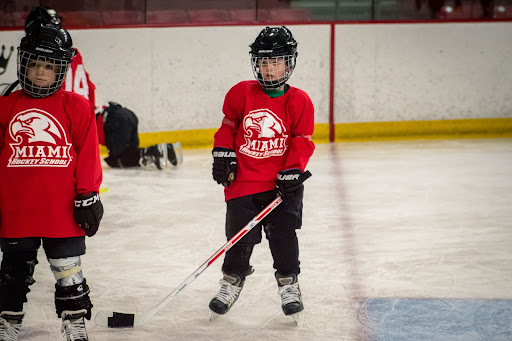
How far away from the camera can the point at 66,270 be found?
2.45 m

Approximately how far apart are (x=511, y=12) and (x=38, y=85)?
6301mm

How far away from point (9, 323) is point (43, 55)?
812 millimetres

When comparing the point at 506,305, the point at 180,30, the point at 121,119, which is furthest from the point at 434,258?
the point at 180,30

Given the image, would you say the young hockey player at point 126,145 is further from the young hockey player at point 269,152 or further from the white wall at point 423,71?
the young hockey player at point 269,152

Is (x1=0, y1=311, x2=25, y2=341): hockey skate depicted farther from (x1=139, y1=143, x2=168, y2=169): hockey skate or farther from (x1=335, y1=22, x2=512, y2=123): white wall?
(x1=335, y1=22, x2=512, y2=123): white wall

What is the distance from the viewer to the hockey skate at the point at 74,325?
2486 mm

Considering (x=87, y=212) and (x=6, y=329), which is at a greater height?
(x=87, y=212)

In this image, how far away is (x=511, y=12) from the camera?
7766 millimetres

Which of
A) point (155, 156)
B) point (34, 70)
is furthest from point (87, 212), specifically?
point (155, 156)

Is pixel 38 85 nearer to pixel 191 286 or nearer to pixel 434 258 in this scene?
pixel 191 286

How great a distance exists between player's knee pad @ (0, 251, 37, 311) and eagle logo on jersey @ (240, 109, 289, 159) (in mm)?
818

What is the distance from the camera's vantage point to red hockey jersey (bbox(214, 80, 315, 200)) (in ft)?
9.23

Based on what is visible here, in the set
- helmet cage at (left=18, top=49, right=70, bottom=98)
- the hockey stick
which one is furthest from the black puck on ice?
helmet cage at (left=18, top=49, right=70, bottom=98)

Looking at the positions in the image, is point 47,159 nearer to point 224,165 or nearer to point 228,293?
point 224,165
